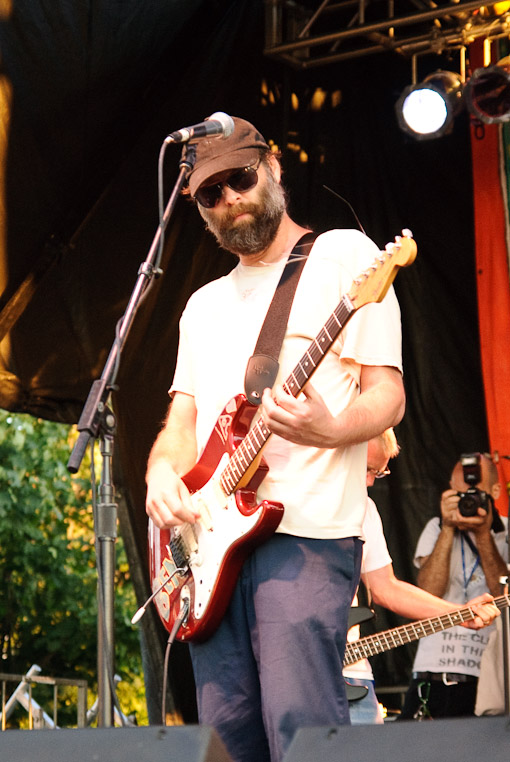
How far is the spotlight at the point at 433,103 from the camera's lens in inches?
210

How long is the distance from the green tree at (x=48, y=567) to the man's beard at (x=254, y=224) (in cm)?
1240

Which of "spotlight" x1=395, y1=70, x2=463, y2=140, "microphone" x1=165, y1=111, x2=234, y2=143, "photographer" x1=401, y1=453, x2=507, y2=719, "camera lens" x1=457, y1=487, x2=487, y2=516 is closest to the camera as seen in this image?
"microphone" x1=165, y1=111, x2=234, y2=143

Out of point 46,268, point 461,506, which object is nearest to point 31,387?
point 46,268

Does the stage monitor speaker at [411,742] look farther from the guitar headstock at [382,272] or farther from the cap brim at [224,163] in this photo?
the cap brim at [224,163]

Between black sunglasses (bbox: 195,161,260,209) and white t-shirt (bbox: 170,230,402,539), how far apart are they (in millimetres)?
211

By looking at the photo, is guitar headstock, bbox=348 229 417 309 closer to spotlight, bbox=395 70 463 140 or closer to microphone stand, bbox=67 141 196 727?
microphone stand, bbox=67 141 196 727

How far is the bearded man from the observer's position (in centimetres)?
235

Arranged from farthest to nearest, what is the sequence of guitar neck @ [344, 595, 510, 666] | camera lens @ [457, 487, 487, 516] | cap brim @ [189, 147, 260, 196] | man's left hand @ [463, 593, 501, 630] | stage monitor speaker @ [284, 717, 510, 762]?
1. camera lens @ [457, 487, 487, 516]
2. man's left hand @ [463, 593, 501, 630]
3. guitar neck @ [344, 595, 510, 666]
4. cap brim @ [189, 147, 260, 196]
5. stage monitor speaker @ [284, 717, 510, 762]

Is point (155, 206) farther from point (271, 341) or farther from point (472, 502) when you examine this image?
point (271, 341)

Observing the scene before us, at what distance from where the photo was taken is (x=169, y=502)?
2.62 m

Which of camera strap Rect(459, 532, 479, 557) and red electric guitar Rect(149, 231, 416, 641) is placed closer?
red electric guitar Rect(149, 231, 416, 641)

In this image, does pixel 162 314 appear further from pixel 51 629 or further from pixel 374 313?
pixel 51 629

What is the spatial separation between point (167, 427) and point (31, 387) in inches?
86.2

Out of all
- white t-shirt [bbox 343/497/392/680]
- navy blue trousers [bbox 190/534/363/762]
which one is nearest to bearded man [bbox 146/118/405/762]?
navy blue trousers [bbox 190/534/363/762]
